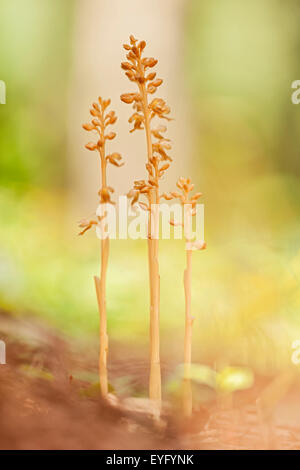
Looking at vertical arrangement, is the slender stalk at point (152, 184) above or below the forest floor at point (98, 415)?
above

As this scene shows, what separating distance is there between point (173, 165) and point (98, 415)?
687 millimetres

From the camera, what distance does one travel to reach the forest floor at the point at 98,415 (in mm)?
596

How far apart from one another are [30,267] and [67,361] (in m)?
0.28

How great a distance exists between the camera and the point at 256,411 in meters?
0.69

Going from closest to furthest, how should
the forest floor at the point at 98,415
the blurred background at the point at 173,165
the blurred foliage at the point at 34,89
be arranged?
the forest floor at the point at 98,415
the blurred background at the point at 173,165
the blurred foliage at the point at 34,89

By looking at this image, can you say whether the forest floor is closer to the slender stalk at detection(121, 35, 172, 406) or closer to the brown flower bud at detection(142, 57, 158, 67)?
the slender stalk at detection(121, 35, 172, 406)

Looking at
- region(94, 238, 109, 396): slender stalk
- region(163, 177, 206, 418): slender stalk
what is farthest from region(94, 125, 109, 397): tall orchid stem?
region(163, 177, 206, 418): slender stalk

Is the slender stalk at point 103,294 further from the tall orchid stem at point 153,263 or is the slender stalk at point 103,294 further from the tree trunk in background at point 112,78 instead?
the tree trunk in background at point 112,78

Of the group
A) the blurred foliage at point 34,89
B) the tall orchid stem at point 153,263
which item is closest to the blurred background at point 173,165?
the blurred foliage at point 34,89

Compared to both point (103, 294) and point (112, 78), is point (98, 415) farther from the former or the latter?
point (112, 78)

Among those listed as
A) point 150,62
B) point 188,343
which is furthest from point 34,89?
point 188,343

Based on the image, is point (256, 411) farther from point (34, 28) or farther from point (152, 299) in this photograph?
point (34, 28)

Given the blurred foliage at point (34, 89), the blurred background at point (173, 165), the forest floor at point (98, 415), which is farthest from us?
the blurred foliage at point (34, 89)

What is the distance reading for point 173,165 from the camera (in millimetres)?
1153
